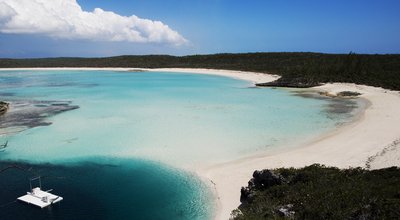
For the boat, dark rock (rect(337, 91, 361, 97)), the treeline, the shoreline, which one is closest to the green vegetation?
the shoreline

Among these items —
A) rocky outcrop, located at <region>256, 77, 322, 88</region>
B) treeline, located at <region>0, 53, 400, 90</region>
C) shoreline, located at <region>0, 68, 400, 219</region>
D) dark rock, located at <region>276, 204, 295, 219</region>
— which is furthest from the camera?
treeline, located at <region>0, 53, 400, 90</region>

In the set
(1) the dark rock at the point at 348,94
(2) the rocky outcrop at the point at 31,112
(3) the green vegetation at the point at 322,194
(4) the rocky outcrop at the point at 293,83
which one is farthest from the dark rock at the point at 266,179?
(4) the rocky outcrop at the point at 293,83

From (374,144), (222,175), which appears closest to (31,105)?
(222,175)

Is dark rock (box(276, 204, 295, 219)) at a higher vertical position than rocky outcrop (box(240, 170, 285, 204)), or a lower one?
higher

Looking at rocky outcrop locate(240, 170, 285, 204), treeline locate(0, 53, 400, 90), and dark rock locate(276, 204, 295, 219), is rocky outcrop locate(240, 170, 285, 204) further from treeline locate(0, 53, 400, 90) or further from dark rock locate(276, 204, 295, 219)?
treeline locate(0, 53, 400, 90)

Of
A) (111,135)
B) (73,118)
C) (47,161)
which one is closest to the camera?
(47,161)

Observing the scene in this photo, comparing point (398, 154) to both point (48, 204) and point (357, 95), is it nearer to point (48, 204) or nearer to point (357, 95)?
point (48, 204)

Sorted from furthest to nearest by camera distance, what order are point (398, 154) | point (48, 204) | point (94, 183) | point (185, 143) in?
1. point (185, 143)
2. point (398, 154)
3. point (94, 183)
4. point (48, 204)
